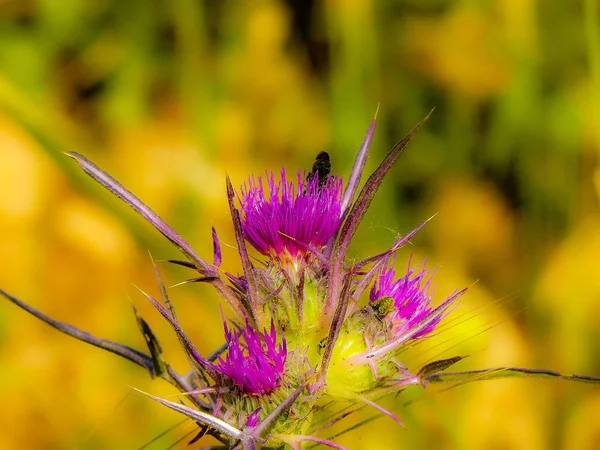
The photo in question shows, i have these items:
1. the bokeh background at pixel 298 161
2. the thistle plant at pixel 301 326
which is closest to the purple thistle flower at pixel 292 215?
the thistle plant at pixel 301 326

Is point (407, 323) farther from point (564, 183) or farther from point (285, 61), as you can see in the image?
point (285, 61)

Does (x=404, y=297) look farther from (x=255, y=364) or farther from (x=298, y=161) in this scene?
(x=298, y=161)

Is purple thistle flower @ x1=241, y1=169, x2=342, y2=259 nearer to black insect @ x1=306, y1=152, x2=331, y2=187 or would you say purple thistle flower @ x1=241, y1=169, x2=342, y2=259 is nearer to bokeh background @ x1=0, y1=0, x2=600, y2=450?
black insect @ x1=306, y1=152, x2=331, y2=187

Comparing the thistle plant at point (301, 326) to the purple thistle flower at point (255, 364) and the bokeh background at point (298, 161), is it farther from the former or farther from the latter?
the bokeh background at point (298, 161)

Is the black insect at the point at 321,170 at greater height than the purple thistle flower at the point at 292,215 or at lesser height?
greater

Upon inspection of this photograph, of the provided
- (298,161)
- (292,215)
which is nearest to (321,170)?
(292,215)

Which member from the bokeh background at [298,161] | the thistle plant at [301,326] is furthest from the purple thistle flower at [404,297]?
the bokeh background at [298,161]

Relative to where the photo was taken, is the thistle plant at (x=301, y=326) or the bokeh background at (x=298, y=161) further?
the bokeh background at (x=298, y=161)
